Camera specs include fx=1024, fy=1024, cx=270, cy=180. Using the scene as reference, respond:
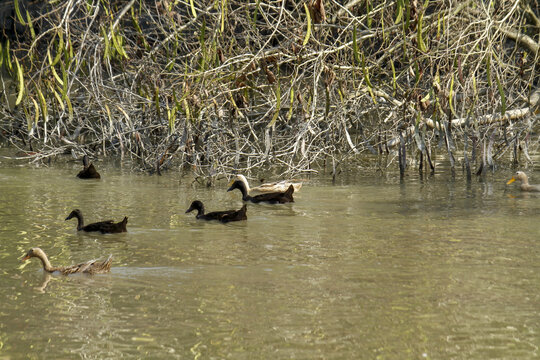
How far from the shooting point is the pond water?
756 centimetres

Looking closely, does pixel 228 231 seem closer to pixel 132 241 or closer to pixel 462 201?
pixel 132 241

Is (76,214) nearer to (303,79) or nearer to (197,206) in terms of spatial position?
(197,206)

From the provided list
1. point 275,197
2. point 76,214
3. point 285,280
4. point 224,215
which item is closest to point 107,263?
point 285,280

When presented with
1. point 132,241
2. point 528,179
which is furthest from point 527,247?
point 528,179

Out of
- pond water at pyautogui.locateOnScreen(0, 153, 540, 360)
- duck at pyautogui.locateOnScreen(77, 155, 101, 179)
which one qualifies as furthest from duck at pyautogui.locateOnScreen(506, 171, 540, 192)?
duck at pyautogui.locateOnScreen(77, 155, 101, 179)

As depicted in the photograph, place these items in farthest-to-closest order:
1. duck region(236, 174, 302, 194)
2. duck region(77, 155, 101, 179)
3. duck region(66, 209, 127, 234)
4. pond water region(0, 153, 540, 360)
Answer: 1. duck region(77, 155, 101, 179)
2. duck region(236, 174, 302, 194)
3. duck region(66, 209, 127, 234)
4. pond water region(0, 153, 540, 360)

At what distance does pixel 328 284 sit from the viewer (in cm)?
944

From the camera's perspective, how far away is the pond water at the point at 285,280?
24.8ft

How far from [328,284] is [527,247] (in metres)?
3.00

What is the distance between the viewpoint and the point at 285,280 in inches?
380

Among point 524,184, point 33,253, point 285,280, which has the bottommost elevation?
point 285,280

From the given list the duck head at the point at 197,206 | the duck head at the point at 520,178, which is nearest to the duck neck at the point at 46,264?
the duck head at the point at 197,206

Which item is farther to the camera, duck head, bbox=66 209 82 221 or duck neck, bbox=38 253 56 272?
duck head, bbox=66 209 82 221

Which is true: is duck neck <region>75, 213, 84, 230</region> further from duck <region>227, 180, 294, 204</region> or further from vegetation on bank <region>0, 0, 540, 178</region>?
duck <region>227, 180, 294, 204</region>
